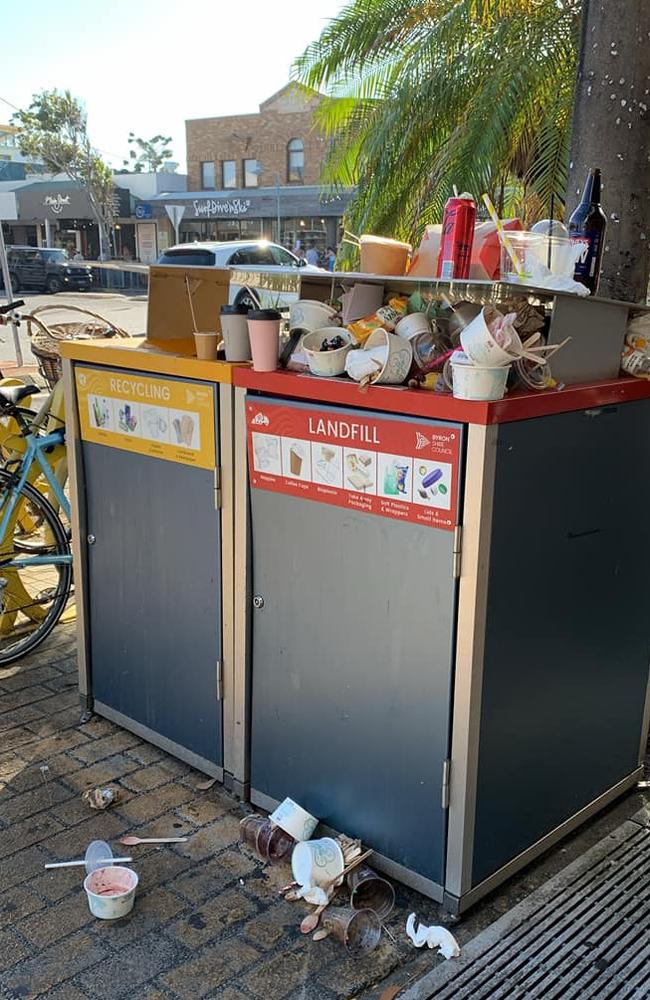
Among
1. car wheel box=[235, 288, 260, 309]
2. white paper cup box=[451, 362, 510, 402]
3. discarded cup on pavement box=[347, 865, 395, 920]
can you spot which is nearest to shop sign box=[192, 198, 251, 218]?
car wheel box=[235, 288, 260, 309]

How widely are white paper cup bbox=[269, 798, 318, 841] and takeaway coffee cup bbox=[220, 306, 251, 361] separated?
136cm

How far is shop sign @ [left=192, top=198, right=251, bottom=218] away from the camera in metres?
34.1

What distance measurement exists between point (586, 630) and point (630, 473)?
47 cm

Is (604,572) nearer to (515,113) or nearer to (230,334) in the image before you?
(230,334)

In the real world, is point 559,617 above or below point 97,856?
above

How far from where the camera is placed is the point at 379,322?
249 centimetres

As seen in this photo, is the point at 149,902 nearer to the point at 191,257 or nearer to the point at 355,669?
the point at 355,669

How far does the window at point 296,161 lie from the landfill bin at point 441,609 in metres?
34.6

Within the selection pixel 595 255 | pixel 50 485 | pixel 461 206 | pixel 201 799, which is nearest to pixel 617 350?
pixel 595 255

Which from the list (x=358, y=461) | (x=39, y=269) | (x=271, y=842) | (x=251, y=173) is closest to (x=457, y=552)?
(x=358, y=461)

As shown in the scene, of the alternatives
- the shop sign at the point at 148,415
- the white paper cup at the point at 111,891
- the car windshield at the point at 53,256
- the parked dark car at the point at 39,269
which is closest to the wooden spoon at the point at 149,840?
the white paper cup at the point at 111,891

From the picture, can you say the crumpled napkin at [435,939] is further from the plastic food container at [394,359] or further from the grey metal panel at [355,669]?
the plastic food container at [394,359]

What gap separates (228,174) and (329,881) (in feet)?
124

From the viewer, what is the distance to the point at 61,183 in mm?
41062
